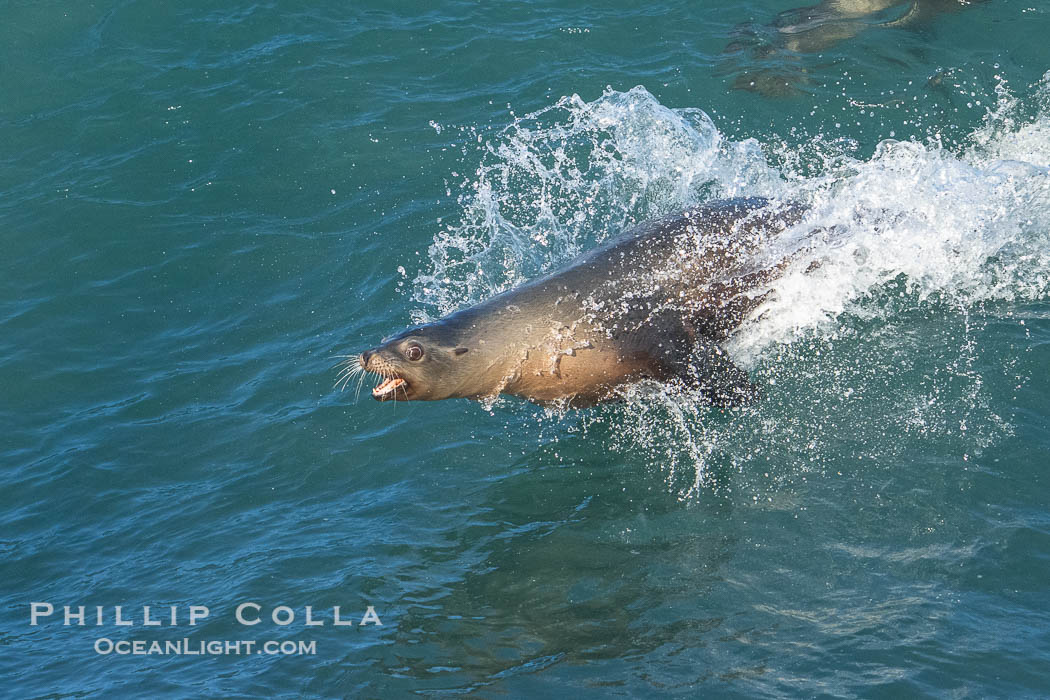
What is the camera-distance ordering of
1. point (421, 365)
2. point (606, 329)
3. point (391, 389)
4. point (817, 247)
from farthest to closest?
1. point (817, 247)
2. point (606, 329)
3. point (421, 365)
4. point (391, 389)

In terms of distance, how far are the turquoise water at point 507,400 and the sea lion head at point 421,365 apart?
86 centimetres

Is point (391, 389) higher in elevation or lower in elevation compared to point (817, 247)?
lower

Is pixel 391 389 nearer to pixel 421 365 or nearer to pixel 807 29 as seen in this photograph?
pixel 421 365

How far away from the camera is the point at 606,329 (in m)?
7.65

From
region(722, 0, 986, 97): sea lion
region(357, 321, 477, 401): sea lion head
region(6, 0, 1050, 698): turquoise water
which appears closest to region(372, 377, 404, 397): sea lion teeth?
region(357, 321, 477, 401): sea lion head

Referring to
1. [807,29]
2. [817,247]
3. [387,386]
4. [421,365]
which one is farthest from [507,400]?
[807,29]

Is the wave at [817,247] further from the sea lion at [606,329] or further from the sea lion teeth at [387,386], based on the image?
the sea lion teeth at [387,386]

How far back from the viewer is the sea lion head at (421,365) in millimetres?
7059

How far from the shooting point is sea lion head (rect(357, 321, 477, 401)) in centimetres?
706

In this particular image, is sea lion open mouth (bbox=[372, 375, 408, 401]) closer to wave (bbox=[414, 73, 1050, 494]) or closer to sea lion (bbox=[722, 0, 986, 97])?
wave (bbox=[414, 73, 1050, 494])

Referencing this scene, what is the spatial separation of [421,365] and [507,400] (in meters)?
1.59

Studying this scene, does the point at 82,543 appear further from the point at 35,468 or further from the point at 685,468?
the point at 685,468

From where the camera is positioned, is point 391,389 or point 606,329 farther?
point 606,329

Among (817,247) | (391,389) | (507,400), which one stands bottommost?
(507,400)
